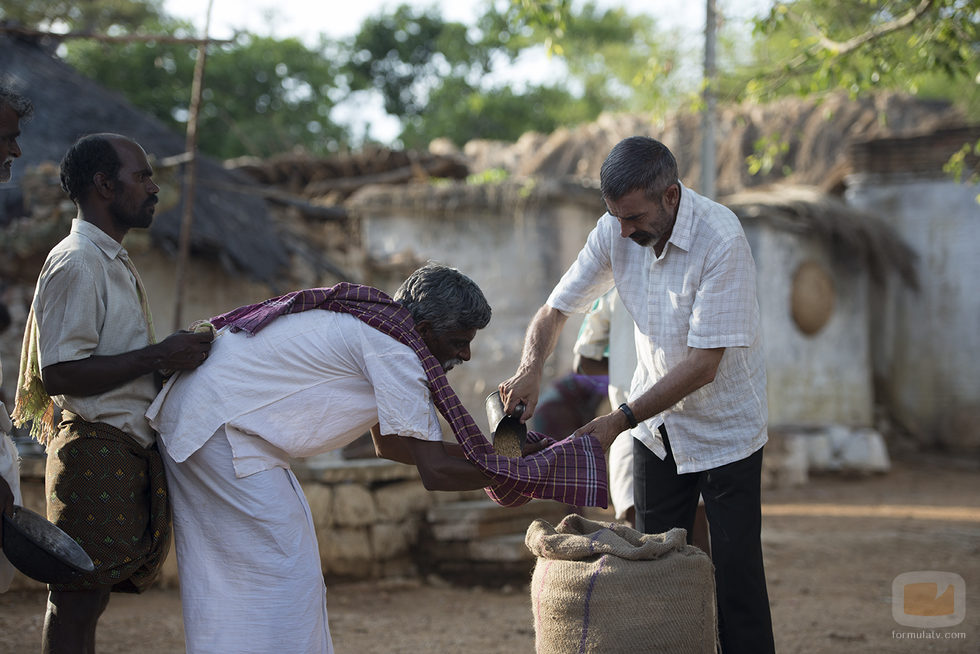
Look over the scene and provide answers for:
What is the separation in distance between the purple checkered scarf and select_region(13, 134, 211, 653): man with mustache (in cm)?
28

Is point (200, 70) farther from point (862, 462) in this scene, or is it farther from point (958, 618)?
point (862, 462)

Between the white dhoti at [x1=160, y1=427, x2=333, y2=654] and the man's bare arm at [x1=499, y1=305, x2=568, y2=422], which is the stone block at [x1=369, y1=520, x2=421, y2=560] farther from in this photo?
the white dhoti at [x1=160, y1=427, x2=333, y2=654]

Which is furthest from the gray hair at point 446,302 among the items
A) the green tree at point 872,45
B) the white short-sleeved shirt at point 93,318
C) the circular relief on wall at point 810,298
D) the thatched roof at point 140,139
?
the circular relief on wall at point 810,298

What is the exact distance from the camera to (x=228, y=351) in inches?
100

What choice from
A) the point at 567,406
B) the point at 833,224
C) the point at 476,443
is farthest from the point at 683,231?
the point at 833,224

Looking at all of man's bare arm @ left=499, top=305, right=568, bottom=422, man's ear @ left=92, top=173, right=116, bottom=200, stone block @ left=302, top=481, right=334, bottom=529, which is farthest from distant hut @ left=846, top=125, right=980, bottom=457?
man's ear @ left=92, top=173, right=116, bottom=200

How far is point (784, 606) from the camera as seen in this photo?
527 centimetres

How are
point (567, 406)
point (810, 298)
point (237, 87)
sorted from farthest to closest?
point (237, 87), point (810, 298), point (567, 406)

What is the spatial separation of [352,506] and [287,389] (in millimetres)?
3419

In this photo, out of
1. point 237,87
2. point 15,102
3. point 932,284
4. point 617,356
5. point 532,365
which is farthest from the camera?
point 237,87

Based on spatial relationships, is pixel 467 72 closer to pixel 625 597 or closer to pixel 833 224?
pixel 833 224

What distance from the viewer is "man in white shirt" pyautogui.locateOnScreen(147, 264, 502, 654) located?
240cm

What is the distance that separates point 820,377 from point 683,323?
945 centimetres

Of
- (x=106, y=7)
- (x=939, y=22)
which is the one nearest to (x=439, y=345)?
(x=939, y=22)
